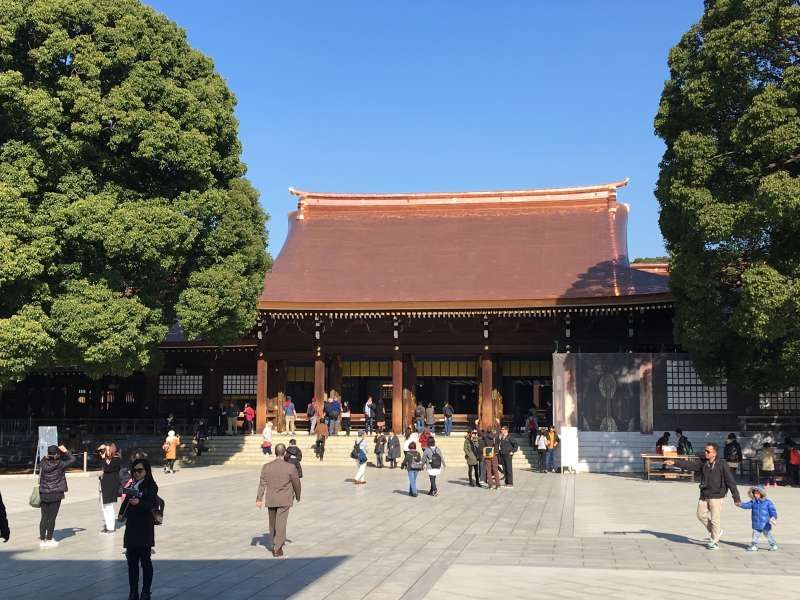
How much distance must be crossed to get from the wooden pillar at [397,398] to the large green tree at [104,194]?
7.86m

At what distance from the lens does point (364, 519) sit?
1462 centimetres

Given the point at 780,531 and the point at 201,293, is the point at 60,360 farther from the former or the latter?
the point at 780,531

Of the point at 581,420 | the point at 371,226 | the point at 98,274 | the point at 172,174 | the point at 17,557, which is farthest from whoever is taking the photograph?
the point at 371,226

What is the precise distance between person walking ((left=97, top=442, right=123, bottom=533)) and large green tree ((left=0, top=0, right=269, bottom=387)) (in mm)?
8961

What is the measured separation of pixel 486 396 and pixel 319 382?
6.17 meters

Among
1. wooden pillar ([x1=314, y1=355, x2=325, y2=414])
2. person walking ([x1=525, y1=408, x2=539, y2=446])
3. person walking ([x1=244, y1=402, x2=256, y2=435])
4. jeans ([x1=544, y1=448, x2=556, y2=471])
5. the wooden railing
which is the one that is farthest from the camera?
person walking ([x1=244, y1=402, x2=256, y2=435])

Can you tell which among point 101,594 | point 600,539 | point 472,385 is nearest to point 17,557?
point 101,594

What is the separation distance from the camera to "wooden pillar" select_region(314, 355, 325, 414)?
30.4m

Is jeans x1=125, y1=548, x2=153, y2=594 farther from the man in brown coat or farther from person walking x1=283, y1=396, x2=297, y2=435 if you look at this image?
person walking x1=283, y1=396, x2=297, y2=435

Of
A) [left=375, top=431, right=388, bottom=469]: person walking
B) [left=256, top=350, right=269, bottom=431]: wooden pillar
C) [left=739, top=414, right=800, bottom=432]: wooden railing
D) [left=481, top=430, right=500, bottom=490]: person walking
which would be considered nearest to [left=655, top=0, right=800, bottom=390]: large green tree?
[left=739, top=414, right=800, bottom=432]: wooden railing

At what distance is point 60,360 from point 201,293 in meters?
4.15

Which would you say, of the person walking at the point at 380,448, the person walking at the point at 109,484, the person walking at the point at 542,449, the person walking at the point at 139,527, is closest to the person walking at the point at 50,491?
the person walking at the point at 109,484

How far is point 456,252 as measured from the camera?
1388 inches

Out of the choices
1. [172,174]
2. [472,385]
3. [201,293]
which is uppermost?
[172,174]
